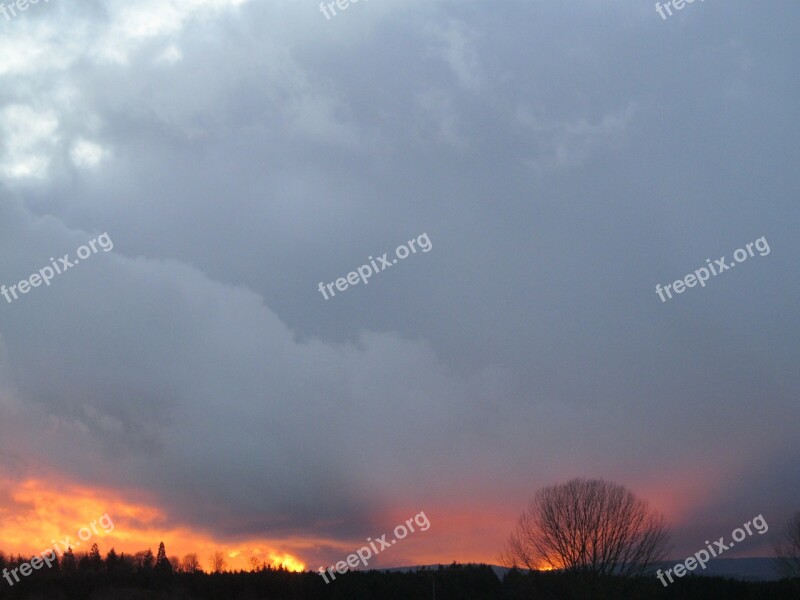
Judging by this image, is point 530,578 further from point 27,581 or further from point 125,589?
point 27,581

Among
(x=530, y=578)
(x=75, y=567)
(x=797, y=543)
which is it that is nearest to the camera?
(x=530, y=578)

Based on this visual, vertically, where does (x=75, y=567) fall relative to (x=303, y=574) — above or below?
above

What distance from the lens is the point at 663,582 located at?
9512 centimetres

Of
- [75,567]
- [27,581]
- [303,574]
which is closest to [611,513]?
[303,574]

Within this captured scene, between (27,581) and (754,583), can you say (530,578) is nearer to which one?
(754,583)

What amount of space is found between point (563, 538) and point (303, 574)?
5538 centimetres

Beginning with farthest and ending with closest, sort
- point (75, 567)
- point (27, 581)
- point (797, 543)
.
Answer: point (75, 567)
point (27, 581)
point (797, 543)

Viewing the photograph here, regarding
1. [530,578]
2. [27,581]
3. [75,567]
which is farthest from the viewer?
[75,567]

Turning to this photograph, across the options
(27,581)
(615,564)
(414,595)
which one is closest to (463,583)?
(414,595)

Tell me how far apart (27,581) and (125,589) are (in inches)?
1008

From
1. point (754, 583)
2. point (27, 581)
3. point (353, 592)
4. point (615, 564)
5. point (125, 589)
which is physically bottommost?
point (754, 583)

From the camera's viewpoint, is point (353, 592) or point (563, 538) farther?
point (353, 592)

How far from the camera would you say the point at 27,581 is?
12569 cm

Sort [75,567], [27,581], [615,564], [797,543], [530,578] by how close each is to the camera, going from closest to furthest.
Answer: [615,564], [530,578], [797,543], [27,581], [75,567]
